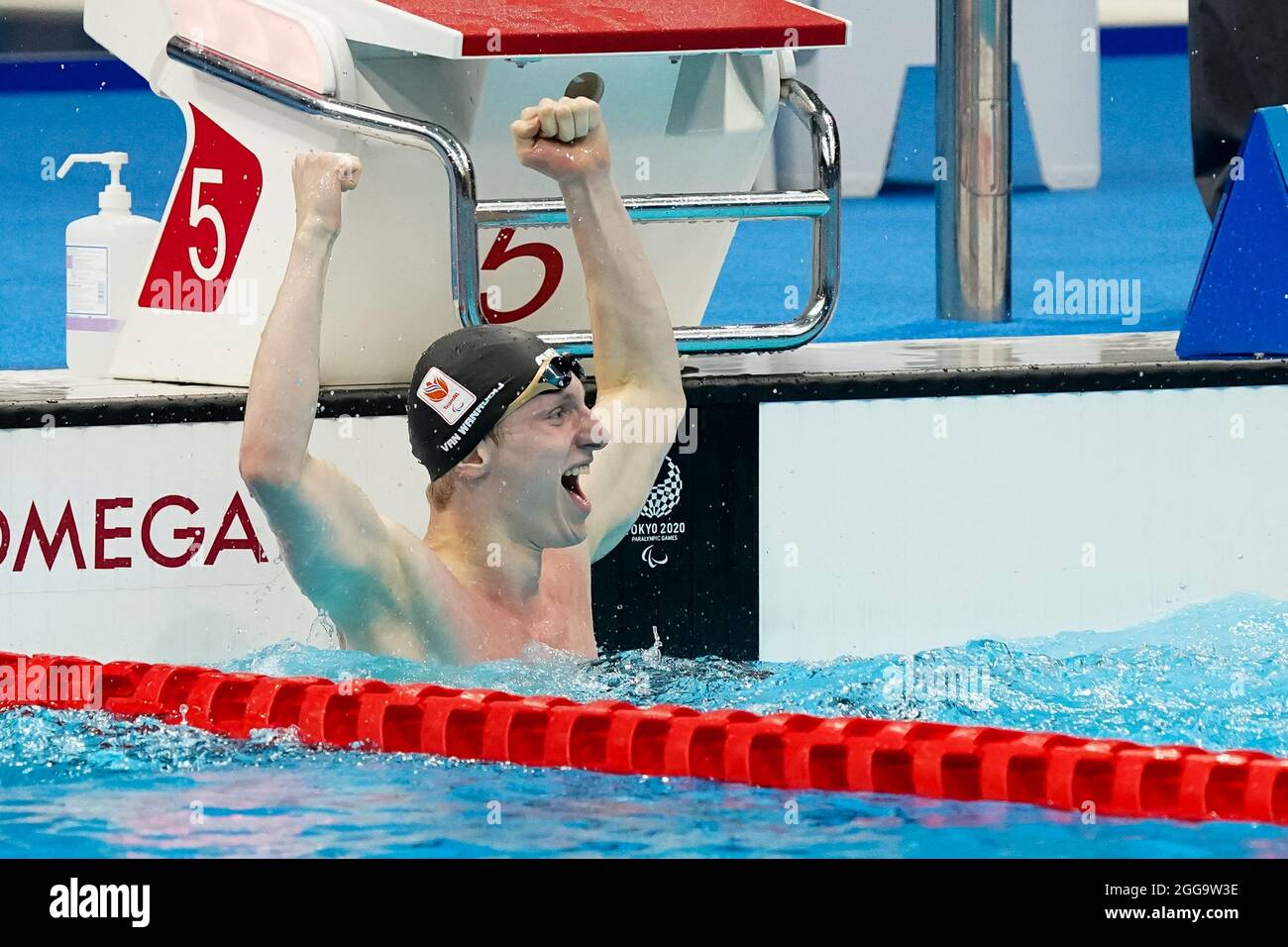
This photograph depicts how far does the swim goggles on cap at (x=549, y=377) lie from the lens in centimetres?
342

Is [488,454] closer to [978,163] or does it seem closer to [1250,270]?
[1250,270]

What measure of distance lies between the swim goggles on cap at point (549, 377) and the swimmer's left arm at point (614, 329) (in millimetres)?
159

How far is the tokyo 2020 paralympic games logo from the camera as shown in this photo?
418 centimetres

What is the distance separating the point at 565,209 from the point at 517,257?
1.09 feet

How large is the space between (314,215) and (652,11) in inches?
46.3

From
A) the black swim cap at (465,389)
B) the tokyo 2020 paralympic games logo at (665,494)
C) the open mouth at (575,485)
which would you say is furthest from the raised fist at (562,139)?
the tokyo 2020 paralympic games logo at (665,494)

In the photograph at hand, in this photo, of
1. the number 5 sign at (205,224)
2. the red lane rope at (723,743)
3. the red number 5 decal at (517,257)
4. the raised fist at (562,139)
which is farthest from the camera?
the red number 5 decal at (517,257)

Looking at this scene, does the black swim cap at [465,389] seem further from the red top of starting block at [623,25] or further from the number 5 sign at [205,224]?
the number 5 sign at [205,224]

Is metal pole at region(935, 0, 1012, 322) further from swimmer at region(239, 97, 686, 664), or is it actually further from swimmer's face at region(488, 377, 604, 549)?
swimmer's face at region(488, 377, 604, 549)

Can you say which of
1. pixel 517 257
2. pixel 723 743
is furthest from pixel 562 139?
pixel 723 743

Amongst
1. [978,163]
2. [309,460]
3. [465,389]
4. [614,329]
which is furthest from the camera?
[978,163]

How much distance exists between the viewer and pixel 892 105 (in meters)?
9.48

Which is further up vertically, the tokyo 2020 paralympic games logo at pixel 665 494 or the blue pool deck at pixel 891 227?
the blue pool deck at pixel 891 227

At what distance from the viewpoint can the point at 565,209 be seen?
12.8 feet
